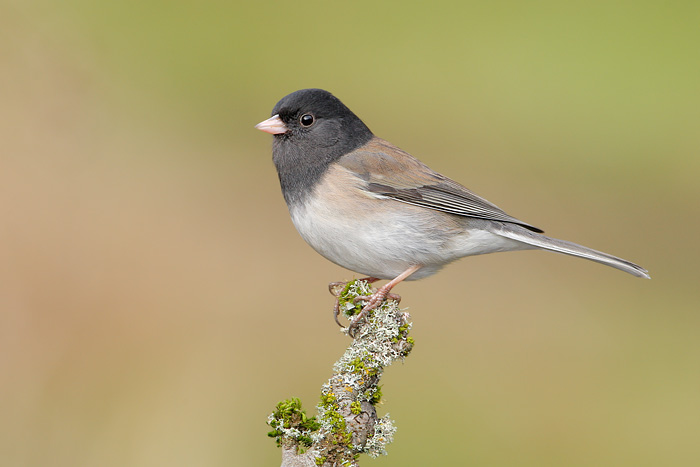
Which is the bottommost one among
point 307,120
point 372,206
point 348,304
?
point 348,304

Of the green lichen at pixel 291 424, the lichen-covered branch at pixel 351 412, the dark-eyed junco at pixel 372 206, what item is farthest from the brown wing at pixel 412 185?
the green lichen at pixel 291 424

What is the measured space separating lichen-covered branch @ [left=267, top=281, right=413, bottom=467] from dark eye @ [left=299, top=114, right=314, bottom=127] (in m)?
0.99

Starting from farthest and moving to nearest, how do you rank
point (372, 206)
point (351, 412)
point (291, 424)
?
point (372, 206) < point (351, 412) < point (291, 424)

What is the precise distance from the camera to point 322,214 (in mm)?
2434

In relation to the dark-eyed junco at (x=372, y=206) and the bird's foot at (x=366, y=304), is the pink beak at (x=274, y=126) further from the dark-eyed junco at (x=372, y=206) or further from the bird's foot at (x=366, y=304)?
the bird's foot at (x=366, y=304)

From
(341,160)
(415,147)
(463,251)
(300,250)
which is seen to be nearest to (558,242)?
(463,251)

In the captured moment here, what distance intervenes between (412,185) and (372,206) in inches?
10.3

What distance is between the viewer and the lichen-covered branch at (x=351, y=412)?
1477 mm

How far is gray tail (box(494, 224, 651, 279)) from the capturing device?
244 centimetres

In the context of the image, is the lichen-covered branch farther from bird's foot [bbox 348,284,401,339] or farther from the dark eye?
the dark eye

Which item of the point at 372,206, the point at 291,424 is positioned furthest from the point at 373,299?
the point at 291,424

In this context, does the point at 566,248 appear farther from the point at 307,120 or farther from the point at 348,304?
the point at 307,120

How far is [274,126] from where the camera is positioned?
2617 millimetres

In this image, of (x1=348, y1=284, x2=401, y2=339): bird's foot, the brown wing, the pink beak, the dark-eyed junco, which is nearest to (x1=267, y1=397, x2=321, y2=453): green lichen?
(x1=348, y1=284, x2=401, y2=339): bird's foot
